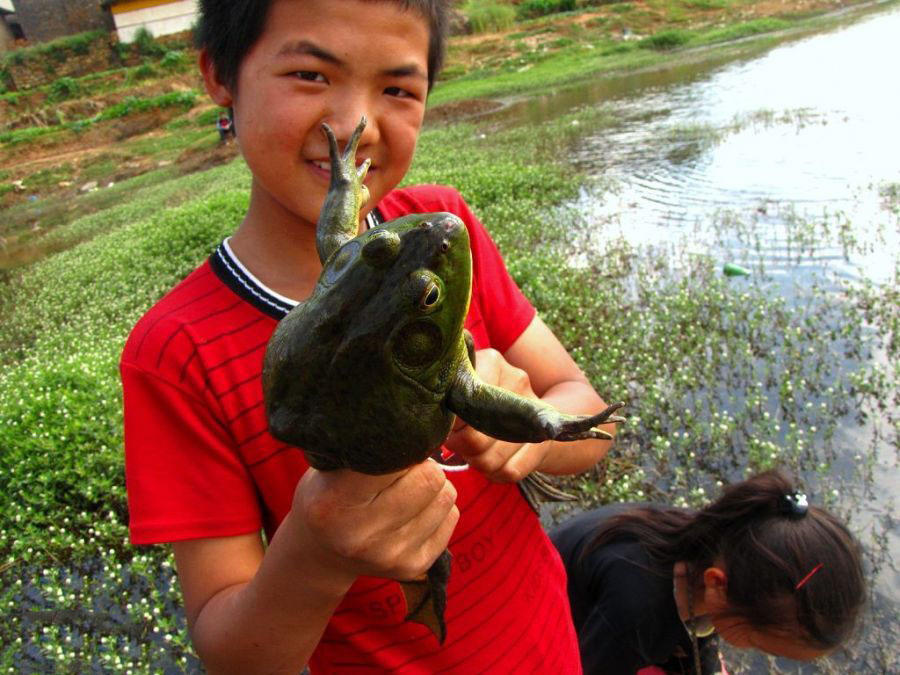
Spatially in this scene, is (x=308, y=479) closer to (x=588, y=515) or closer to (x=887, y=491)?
(x=588, y=515)

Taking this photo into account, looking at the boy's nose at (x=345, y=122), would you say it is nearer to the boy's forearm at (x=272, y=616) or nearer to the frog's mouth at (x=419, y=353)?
the frog's mouth at (x=419, y=353)

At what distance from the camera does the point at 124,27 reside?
37.6m

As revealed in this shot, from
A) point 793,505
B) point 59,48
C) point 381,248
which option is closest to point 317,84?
point 381,248

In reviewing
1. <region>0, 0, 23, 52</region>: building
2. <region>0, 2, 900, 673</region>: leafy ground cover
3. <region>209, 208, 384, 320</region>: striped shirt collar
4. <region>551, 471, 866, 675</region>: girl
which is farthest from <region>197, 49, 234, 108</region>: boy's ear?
<region>0, 0, 23, 52</region>: building

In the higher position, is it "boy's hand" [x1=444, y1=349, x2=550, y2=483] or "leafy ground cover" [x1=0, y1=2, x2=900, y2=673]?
"boy's hand" [x1=444, y1=349, x2=550, y2=483]

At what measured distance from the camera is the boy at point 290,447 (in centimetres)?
128

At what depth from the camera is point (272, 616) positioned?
1304 mm

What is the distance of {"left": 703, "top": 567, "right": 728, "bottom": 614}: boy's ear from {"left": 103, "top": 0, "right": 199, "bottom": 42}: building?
141 feet

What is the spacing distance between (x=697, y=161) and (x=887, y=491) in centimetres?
871

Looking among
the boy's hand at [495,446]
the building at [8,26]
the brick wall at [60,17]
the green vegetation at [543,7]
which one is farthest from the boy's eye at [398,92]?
the building at [8,26]

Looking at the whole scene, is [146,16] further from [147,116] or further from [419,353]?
→ [419,353]

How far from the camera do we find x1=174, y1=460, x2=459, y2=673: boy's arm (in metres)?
1.09

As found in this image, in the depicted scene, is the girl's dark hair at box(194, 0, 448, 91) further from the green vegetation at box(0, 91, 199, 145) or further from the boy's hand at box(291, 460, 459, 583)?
the green vegetation at box(0, 91, 199, 145)

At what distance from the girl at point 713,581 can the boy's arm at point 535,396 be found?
3.37 ft
